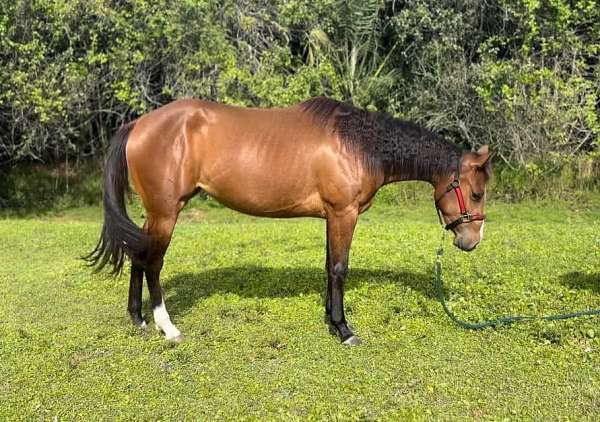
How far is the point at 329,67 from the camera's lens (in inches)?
497

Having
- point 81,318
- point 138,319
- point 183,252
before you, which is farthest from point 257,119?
point 183,252

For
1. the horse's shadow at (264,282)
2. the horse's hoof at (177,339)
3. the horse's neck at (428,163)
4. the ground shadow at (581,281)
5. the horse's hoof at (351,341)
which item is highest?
the horse's neck at (428,163)

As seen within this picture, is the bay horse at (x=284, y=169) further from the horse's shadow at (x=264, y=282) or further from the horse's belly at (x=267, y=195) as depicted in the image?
the horse's shadow at (x=264, y=282)

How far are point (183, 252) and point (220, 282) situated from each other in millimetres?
1647

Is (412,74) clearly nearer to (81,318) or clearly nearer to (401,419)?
(81,318)

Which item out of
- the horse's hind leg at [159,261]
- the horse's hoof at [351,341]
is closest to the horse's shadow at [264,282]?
the horse's hind leg at [159,261]

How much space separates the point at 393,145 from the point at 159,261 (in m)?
2.06

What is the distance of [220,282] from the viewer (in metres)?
6.18

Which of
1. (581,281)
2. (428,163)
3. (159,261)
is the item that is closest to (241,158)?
(159,261)

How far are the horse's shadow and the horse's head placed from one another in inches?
41.4

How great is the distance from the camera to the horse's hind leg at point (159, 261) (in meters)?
4.54

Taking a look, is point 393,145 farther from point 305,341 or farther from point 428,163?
point 305,341

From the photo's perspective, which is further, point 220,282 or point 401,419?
point 220,282

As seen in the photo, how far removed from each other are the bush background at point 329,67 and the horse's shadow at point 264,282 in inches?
254
